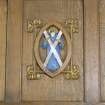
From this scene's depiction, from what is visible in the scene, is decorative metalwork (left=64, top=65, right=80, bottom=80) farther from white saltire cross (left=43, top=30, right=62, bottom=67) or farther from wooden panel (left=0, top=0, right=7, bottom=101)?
wooden panel (left=0, top=0, right=7, bottom=101)

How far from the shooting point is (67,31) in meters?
1.62

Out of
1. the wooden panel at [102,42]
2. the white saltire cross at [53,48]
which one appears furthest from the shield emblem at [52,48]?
the wooden panel at [102,42]

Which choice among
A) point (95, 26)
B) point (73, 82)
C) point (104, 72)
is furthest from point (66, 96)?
point (95, 26)

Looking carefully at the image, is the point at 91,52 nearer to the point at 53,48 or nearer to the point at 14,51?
the point at 53,48

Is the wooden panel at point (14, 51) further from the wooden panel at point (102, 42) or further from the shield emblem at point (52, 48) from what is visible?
the wooden panel at point (102, 42)

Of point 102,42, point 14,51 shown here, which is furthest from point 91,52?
point 14,51

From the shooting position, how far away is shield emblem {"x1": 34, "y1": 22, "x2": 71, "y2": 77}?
160cm

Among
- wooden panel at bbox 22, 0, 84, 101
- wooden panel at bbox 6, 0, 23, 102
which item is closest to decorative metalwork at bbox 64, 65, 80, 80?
wooden panel at bbox 22, 0, 84, 101

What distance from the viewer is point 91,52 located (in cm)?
159

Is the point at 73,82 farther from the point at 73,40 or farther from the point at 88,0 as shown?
the point at 88,0

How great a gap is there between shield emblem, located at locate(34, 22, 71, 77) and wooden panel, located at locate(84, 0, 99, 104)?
77 millimetres

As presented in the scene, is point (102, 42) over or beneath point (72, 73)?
over

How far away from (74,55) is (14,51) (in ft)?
0.79

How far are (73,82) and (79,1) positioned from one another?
1.08 feet
